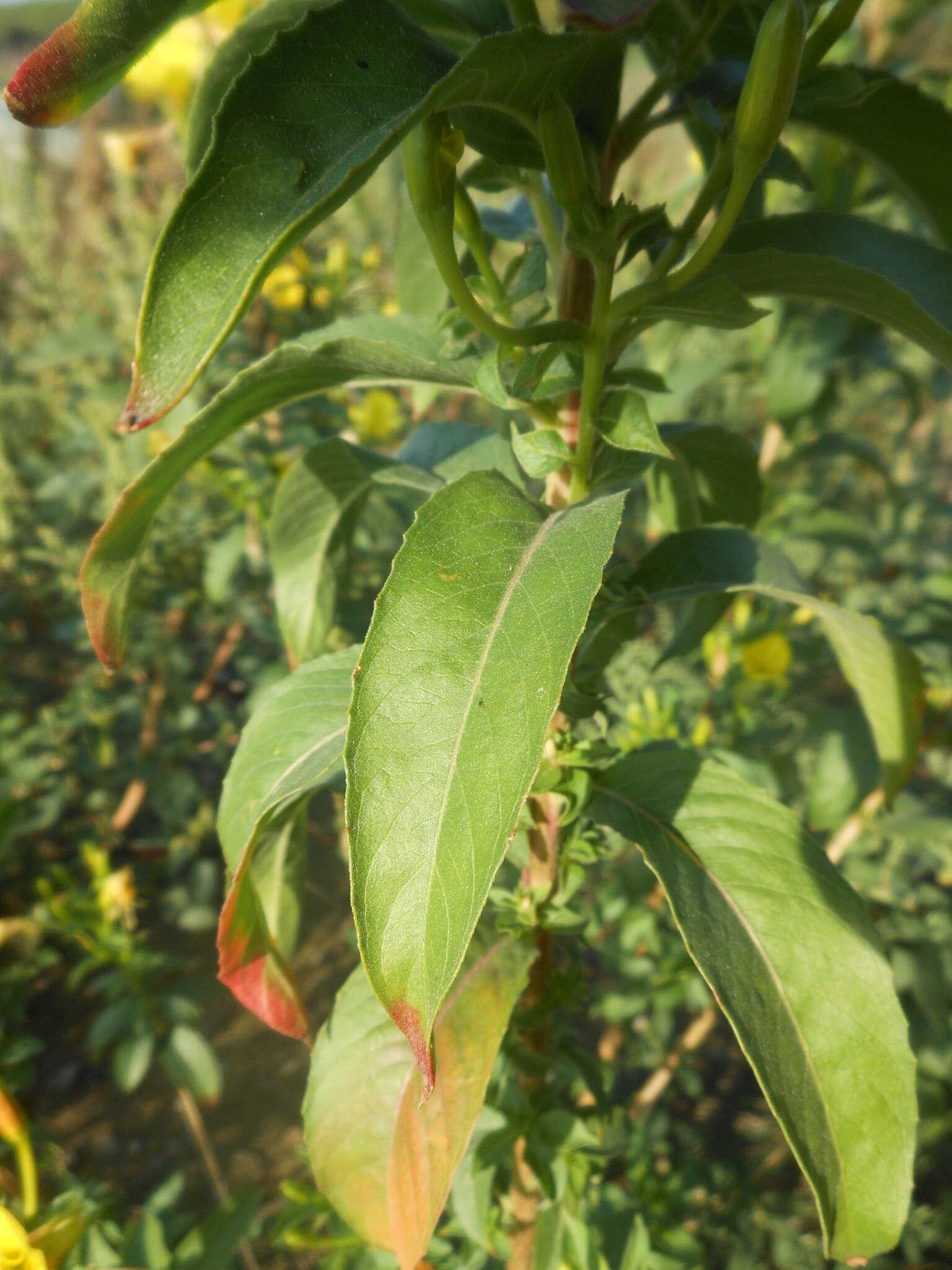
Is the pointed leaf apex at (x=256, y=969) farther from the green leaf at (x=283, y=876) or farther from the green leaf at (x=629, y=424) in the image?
the green leaf at (x=629, y=424)

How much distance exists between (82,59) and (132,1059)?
58.7 inches

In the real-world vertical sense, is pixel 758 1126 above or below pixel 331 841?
below

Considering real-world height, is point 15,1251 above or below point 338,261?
below

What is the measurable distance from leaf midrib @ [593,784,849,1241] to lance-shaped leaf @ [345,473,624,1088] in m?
0.15

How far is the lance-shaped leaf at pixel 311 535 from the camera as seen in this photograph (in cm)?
68

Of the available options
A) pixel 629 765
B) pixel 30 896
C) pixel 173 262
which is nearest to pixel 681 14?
pixel 173 262

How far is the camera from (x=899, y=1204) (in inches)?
18.3

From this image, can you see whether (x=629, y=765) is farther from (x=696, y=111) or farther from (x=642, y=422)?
(x=696, y=111)

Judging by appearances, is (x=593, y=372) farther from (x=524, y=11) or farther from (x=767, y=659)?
(x=767, y=659)

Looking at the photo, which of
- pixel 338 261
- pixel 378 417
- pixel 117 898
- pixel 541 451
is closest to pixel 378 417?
pixel 378 417

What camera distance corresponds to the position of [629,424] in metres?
0.47

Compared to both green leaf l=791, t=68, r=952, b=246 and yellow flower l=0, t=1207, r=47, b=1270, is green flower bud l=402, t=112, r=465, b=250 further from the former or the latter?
yellow flower l=0, t=1207, r=47, b=1270

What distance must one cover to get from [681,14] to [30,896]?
2.11 metres

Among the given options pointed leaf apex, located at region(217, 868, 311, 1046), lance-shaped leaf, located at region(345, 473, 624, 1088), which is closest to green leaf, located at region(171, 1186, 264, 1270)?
pointed leaf apex, located at region(217, 868, 311, 1046)
